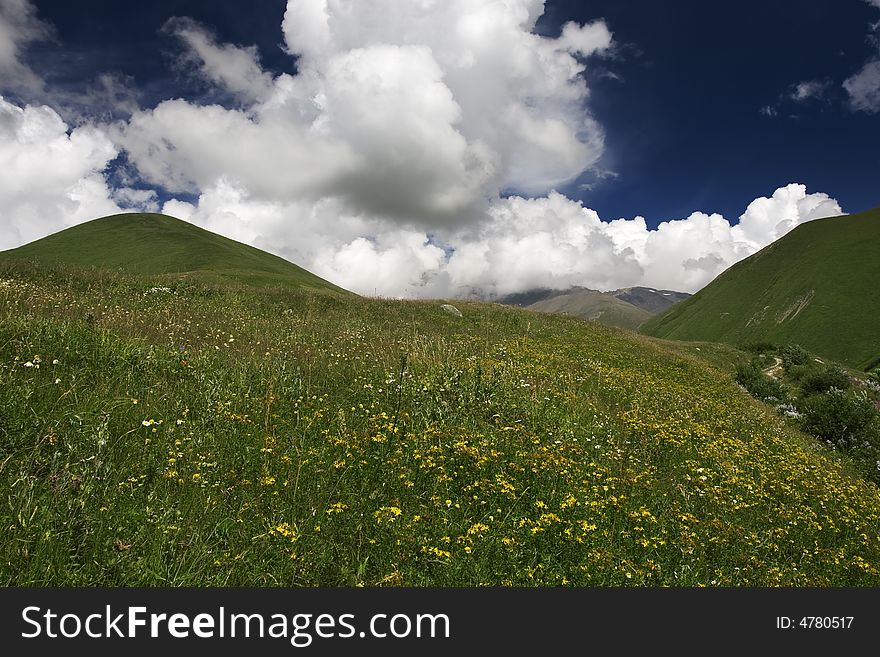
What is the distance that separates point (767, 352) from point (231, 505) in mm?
53719

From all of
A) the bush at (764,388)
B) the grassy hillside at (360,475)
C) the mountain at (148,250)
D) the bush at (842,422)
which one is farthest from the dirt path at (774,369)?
the mountain at (148,250)

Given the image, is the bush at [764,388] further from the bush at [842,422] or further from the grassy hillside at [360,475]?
the grassy hillside at [360,475]

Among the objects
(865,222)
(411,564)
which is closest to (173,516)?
(411,564)

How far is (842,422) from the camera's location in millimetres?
15766

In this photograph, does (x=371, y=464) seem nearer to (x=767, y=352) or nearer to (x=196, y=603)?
(x=196, y=603)

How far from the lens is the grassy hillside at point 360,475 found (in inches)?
153

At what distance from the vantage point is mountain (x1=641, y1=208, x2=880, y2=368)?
11762 centimetres

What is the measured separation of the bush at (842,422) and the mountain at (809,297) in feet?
354

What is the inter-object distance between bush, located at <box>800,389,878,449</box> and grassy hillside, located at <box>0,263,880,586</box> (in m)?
4.22

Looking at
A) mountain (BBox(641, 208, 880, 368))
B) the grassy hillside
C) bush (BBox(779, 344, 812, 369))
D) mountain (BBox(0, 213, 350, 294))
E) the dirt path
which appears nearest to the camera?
the grassy hillside

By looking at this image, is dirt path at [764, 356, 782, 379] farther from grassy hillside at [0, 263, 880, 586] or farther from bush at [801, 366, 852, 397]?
grassy hillside at [0, 263, 880, 586]

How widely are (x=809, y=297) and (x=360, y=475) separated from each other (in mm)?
179376

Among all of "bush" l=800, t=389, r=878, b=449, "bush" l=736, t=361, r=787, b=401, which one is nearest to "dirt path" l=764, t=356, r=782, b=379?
"bush" l=736, t=361, r=787, b=401

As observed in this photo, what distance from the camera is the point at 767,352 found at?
147 ft
